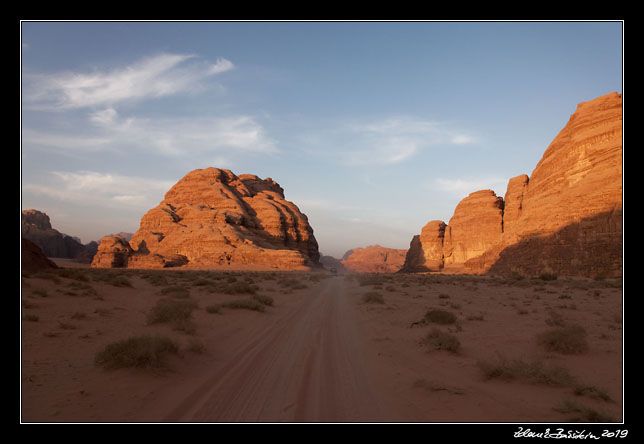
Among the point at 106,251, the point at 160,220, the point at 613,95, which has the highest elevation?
the point at 613,95

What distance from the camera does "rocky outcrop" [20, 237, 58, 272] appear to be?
15821 mm

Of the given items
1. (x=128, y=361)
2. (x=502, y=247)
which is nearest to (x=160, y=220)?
(x=502, y=247)

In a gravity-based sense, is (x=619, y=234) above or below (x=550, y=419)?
above

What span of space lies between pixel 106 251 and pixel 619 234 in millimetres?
82185

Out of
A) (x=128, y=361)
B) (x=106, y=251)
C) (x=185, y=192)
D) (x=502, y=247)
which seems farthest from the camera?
(x=185, y=192)

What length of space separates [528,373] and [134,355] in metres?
6.53

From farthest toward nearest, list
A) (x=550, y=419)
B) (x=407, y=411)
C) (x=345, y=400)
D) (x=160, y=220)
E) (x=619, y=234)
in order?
(x=160, y=220), (x=619, y=234), (x=345, y=400), (x=407, y=411), (x=550, y=419)

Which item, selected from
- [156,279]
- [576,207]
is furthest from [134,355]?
[576,207]

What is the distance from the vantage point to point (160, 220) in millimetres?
78750

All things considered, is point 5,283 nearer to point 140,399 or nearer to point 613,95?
point 140,399

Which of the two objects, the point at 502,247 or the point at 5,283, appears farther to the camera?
the point at 502,247

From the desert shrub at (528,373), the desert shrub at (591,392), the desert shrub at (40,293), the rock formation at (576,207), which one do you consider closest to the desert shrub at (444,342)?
the desert shrub at (528,373)

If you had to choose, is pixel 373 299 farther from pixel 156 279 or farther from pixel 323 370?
pixel 156 279

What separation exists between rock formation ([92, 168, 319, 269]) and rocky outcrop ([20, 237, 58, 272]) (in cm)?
4737
